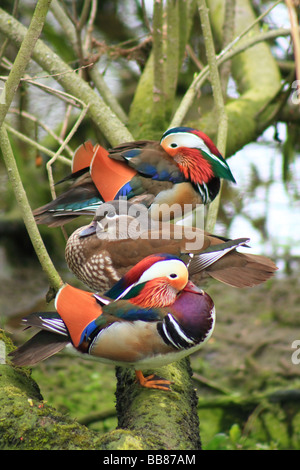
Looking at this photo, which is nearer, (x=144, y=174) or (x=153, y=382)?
(x=153, y=382)

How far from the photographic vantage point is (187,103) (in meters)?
3.50

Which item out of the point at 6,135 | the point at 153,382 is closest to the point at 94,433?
the point at 153,382

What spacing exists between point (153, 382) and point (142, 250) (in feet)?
2.06

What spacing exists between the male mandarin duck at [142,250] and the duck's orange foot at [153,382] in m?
0.48

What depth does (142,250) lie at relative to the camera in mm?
2621

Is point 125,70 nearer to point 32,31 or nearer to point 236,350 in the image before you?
point 236,350

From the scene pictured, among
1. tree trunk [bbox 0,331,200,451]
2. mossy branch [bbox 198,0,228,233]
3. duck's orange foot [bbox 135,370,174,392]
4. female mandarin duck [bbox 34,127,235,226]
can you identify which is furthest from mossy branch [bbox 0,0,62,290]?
mossy branch [bbox 198,0,228,233]

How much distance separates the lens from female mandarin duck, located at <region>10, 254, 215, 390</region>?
2.17m

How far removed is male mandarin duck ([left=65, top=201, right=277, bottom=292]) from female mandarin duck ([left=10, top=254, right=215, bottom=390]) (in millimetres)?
287

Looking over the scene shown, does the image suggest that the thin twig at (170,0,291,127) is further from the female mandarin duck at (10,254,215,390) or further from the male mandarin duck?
the female mandarin duck at (10,254,215,390)

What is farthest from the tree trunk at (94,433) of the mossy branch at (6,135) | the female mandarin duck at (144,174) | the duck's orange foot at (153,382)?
the female mandarin duck at (144,174)

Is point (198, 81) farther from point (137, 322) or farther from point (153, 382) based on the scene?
point (153, 382)
